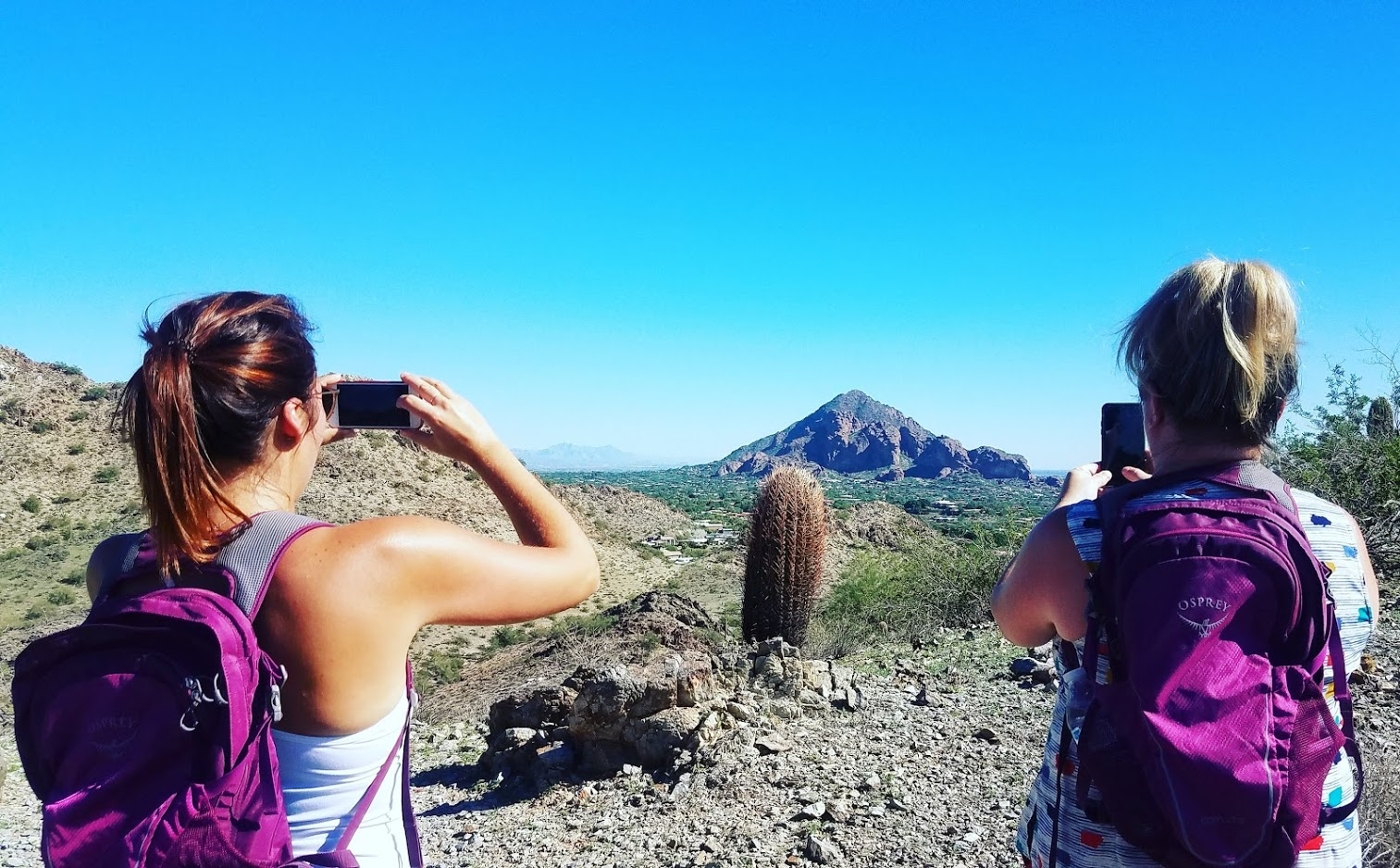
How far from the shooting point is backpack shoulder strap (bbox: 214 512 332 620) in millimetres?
1474

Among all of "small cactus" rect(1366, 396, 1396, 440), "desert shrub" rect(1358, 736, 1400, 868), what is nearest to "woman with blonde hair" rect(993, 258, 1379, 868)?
"desert shrub" rect(1358, 736, 1400, 868)

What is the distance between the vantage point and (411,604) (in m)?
1.58

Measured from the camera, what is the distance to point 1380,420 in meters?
10.9

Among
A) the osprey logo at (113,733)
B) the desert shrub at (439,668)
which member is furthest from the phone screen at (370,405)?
the desert shrub at (439,668)

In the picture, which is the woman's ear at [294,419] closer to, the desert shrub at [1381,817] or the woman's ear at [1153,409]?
the woman's ear at [1153,409]

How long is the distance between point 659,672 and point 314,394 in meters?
4.36

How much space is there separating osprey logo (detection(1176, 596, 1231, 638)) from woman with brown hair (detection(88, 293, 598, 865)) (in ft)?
3.53

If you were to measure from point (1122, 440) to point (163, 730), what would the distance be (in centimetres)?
208

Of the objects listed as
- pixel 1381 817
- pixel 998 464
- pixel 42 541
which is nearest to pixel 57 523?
pixel 42 541

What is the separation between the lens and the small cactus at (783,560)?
876 cm

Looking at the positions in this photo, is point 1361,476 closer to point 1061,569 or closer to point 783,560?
point 783,560

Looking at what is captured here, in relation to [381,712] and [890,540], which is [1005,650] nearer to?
[381,712]

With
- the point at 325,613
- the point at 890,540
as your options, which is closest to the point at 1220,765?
the point at 325,613

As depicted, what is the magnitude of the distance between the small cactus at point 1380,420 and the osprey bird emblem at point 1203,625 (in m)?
11.2
